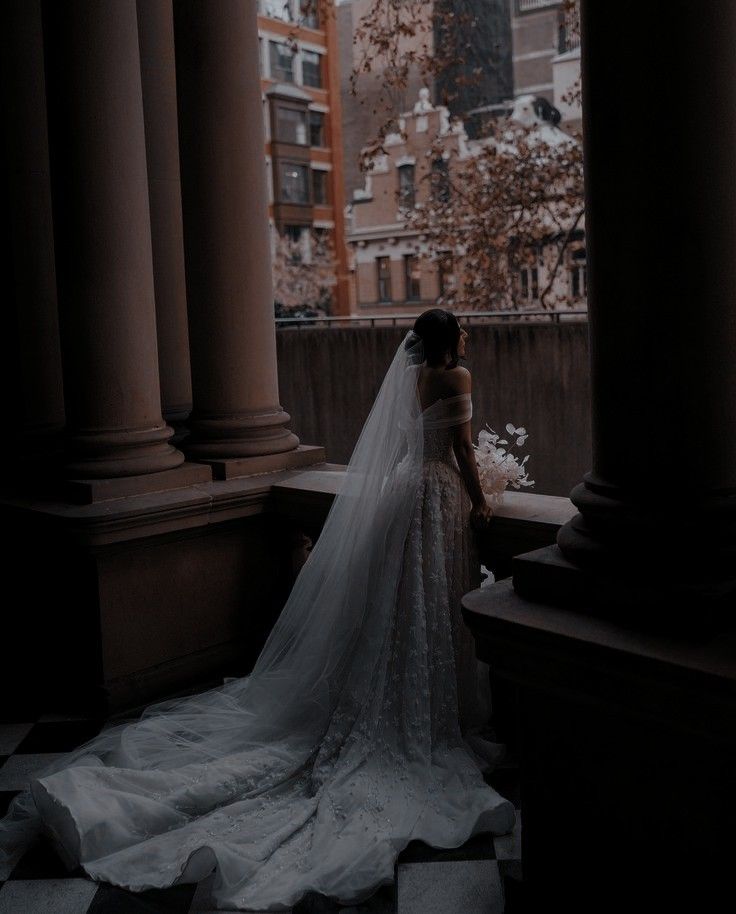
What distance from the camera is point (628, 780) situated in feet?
7.98

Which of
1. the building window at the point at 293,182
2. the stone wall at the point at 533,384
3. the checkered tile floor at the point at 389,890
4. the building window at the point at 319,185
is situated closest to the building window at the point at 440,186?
the stone wall at the point at 533,384

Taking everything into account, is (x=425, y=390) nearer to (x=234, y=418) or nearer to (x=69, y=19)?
(x=234, y=418)

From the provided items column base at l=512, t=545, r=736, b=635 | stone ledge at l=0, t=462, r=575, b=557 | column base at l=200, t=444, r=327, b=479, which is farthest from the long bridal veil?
column base at l=512, t=545, r=736, b=635

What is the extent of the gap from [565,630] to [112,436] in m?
2.93

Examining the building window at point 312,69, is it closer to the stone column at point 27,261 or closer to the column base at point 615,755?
the stone column at point 27,261

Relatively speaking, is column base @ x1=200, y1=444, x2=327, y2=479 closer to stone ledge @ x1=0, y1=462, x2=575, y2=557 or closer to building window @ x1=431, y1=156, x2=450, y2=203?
stone ledge @ x1=0, y1=462, x2=575, y2=557

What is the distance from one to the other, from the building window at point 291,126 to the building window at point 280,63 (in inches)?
70.4

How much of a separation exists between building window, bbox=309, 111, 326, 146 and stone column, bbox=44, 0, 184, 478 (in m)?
41.5

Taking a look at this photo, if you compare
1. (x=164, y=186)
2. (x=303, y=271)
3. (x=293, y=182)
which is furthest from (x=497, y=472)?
(x=293, y=182)

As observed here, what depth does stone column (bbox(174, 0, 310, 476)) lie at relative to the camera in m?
4.91

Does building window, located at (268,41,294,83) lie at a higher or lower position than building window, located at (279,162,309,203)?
higher

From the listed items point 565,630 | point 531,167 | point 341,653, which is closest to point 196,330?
point 341,653

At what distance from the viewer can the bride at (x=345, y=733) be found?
3158mm

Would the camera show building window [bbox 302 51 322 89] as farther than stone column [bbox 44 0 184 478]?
Yes
